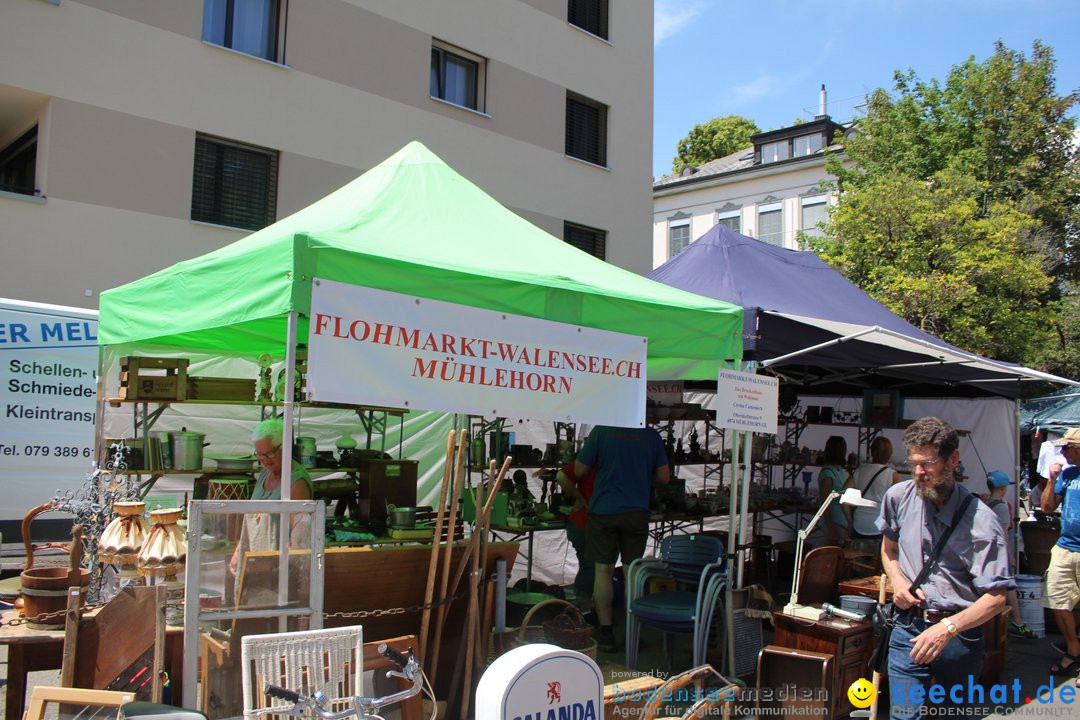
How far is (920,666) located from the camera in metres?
3.43

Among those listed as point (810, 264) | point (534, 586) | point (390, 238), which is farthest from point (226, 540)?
point (810, 264)

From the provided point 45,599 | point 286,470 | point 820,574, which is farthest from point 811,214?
point 45,599

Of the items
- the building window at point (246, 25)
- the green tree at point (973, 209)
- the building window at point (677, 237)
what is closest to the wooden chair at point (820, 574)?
the building window at point (246, 25)

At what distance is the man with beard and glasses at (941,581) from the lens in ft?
10.9

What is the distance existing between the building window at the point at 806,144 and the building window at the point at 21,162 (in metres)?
25.6

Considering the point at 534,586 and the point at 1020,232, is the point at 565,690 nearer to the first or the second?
the point at 534,586

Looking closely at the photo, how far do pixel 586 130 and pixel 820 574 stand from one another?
12.2 meters

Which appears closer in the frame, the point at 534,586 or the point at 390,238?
the point at 390,238

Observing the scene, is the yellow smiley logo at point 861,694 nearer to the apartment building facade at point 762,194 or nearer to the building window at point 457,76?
the building window at point 457,76

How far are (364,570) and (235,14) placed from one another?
992cm

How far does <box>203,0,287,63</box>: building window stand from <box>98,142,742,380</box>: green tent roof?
6941 mm

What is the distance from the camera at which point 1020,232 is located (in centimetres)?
1759

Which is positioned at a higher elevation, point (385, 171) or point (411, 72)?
point (411, 72)

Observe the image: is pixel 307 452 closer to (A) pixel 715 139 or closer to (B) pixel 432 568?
(B) pixel 432 568
